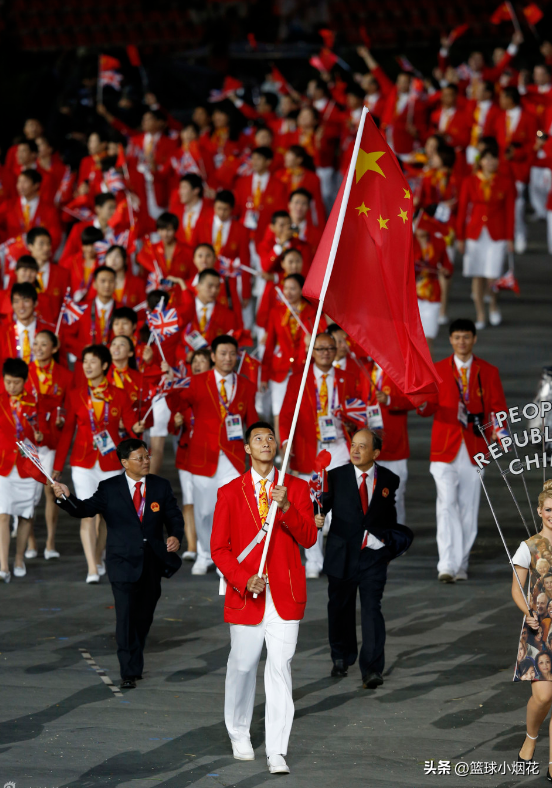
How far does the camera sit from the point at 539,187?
2111 cm

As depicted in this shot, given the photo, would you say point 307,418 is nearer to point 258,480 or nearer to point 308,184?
point 258,480

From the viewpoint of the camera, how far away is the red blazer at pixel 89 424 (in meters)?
10.3

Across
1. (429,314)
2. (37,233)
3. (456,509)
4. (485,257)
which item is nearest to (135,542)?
(456,509)

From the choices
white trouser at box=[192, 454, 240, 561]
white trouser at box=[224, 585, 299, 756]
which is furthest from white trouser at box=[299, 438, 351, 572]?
white trouser at box=[224, 585, 299, 756]

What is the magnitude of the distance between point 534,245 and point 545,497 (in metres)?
14.4

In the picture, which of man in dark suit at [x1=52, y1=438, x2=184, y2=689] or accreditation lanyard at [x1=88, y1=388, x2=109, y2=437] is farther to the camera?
accreditation lanyard at [x1=88, y1=388, x2=109, y2=437]

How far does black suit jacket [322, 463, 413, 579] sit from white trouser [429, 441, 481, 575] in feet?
6.23

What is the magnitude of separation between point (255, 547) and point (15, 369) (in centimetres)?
372

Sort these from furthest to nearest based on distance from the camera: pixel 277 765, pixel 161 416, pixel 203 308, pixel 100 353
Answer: pixel 203 308 < pixel 161 416 < pixel 100 353 < pixel 277 765

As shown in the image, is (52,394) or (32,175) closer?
(52,394)

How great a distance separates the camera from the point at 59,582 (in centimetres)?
1031

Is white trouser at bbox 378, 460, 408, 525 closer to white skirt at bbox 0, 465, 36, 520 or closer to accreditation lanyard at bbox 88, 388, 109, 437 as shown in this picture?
accreditation lanyard at bbox 88, 388, 109, 437

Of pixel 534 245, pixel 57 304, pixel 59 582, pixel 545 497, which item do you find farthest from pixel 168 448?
pixel 534 245

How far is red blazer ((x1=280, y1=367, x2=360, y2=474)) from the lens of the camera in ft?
34.2
